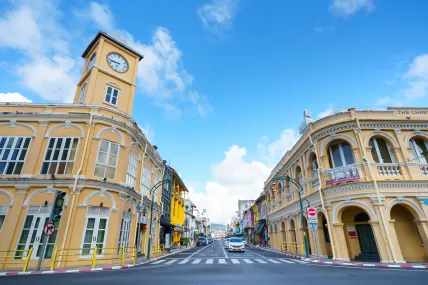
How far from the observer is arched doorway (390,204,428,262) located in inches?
552

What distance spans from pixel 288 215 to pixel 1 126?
26.6 meters

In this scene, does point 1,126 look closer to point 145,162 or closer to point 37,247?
point 37,247

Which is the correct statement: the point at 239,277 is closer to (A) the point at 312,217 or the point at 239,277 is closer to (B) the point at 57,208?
(A) the point at 312,217

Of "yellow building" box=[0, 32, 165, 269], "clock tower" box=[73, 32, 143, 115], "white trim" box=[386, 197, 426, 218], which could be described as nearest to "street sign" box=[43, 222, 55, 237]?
"yellow building" box=[0, 32, 165, 269]

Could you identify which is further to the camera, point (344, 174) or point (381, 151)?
point (381, 151)

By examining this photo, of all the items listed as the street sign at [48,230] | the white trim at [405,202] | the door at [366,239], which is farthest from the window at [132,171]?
the white trim at [405,202]

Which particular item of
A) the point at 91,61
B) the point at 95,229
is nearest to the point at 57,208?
the point at 95,229

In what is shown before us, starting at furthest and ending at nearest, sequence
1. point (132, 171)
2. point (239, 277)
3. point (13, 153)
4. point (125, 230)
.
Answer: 1. point (132, 171)
2. point (125, 230)
3. point (13, 153)
4. point (239, 277)

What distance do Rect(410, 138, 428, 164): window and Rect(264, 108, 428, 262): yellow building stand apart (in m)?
0.05

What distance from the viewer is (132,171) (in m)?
18.7

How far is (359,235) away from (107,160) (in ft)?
61.8

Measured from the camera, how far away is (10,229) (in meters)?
13.2

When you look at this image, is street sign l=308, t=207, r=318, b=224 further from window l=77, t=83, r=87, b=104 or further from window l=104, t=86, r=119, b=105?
window l=77, t=83, r=87, b=104

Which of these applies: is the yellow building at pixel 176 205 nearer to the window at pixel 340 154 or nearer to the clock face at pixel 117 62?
the clock face at pixel 117 62
